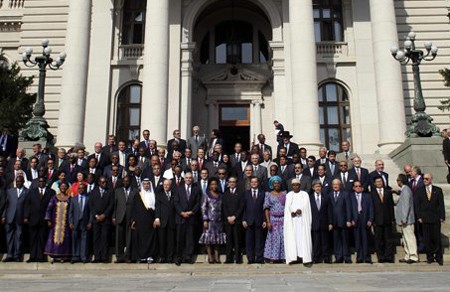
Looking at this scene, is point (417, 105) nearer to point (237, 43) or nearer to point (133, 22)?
point (237, 43)

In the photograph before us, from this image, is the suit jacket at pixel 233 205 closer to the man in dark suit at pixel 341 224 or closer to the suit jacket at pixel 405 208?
the man in dark suit at pixel 341 224

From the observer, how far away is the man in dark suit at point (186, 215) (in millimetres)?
10523

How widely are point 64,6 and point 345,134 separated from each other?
17.4 metres

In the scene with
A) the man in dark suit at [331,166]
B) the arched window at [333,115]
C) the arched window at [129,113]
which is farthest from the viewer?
the arched window at [129,113]

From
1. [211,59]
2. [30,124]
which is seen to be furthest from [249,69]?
[30,124]

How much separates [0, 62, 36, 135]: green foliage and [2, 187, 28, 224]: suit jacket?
7.99m

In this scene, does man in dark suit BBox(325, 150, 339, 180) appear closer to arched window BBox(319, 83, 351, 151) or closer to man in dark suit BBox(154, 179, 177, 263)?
man in dark suit BBox(154, 179, 177, 263)

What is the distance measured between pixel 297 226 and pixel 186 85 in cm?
1525

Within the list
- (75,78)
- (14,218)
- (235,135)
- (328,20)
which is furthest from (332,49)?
(14,218)

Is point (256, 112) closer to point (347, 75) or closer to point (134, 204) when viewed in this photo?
point (347, 75)

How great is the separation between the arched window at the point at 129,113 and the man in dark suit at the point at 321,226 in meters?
15.3

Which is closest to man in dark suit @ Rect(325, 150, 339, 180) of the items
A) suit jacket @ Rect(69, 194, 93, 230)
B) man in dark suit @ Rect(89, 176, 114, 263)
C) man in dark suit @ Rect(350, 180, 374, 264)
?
man in dark suit @ Rect(350, 180, 374, 264)

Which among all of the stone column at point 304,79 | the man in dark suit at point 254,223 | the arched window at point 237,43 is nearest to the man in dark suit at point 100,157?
the man in dark suit at point 254,223

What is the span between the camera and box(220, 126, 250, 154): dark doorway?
86.5 feet
